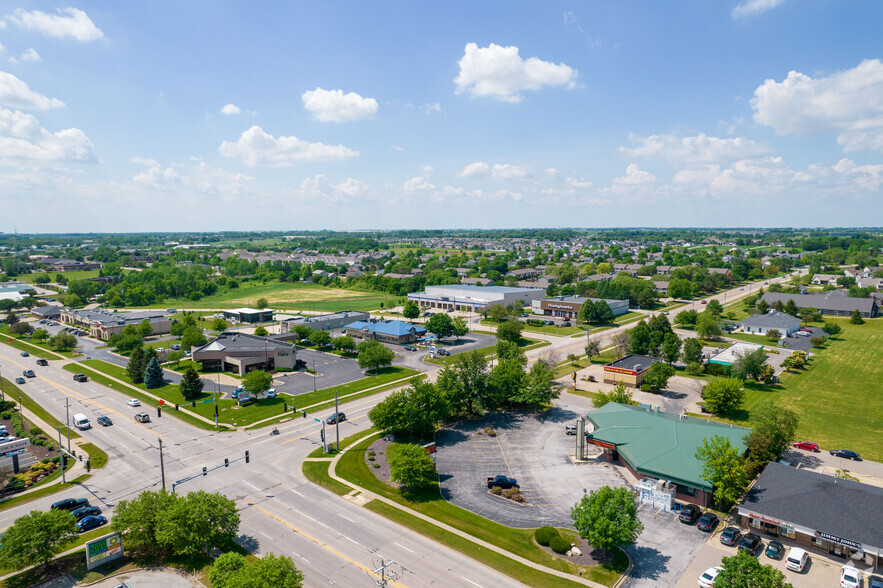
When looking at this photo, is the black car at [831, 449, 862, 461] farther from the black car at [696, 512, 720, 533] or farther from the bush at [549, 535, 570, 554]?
the bush at [549, 535, 570, 554]

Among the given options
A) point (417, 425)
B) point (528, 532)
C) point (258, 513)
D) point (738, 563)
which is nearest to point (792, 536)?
point (738, 563)

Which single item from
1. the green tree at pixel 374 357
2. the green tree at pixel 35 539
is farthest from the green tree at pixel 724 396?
the green tree at pixel 35 539

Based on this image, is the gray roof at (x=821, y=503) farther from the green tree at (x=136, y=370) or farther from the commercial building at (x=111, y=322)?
the commercial building at (x=111, y=322)

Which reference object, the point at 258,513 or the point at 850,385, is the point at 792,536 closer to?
the point at 258,513

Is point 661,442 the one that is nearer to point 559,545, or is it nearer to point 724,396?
point 559,545

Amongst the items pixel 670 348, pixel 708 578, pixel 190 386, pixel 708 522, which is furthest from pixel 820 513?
pixel 190 386
